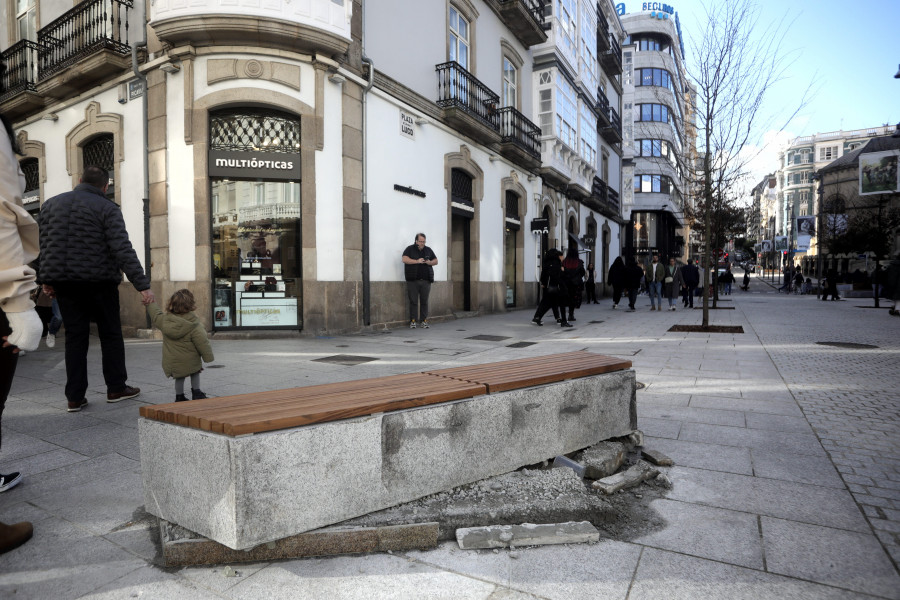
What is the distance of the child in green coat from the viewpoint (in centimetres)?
444

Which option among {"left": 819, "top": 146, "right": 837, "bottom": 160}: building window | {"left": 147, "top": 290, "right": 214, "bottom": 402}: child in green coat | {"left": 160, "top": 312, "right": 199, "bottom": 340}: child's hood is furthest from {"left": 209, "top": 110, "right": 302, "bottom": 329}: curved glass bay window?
{"left": 819, "top": 146, "right": 837, "bottom": 160}: building window

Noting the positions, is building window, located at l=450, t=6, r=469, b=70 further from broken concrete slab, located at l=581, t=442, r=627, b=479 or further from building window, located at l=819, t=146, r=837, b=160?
building window, located at l=819, t=146, r=837, b=160

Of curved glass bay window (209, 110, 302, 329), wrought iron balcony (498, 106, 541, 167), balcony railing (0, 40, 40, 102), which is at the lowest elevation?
curved glass bay window (209, 110, 302, 329)

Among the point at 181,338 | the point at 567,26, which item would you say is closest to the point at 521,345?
the point at 181,338

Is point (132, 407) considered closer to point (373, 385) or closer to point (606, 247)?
point (373, 385)

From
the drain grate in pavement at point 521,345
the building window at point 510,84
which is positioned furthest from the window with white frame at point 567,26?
the drain grate in pavement at point 521,345

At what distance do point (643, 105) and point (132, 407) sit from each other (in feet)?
152

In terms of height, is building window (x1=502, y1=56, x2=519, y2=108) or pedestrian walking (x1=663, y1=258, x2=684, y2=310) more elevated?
building window (x1=502, y1=56, x2=519, y2=108)

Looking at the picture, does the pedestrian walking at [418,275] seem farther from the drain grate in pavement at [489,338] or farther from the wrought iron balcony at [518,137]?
the wrought iron balcony at [518,137]

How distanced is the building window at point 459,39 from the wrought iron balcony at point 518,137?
85.4 inches

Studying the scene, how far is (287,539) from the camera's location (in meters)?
2.24

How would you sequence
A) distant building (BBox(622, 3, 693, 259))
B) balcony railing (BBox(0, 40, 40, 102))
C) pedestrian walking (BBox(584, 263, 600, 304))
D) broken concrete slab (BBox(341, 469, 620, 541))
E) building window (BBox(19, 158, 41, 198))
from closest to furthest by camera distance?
1. broken concrete slab (BBox(341, 469, 620, 541))
2. balcony railing (BBox(0, 40, 40, 102))
3. building window (BBox(19, 158, 41, 198))
4. pedestrian walking (BBox(584, 263, 600, 304))
5. distant building (BBox(622, 3, 693, 259))

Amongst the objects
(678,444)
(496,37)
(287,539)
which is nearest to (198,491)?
(287,539)

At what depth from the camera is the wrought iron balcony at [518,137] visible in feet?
56.8
